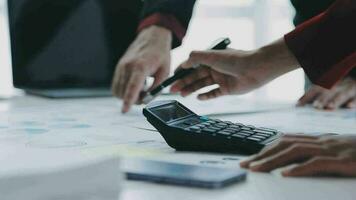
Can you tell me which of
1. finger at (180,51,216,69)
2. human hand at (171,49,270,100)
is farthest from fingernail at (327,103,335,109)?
finger at (180,51,216,69)

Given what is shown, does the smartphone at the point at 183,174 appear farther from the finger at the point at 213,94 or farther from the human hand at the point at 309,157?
the finger at the point at 213,94

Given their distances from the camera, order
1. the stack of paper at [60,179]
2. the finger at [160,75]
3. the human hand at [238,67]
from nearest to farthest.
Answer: the stack of paper at [60,179]
the human hand at [238,67]
the finger at [160,75]

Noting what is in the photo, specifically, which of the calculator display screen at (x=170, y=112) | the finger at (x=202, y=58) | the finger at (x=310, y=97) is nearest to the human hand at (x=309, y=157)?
A: the calculator display screen at (x=170, y=112)

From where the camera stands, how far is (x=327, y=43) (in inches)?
36.1

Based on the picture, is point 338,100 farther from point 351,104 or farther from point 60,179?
point 60,179

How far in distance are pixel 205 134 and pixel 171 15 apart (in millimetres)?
808

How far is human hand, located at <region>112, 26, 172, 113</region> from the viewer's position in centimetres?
133

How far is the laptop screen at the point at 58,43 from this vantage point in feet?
5.31

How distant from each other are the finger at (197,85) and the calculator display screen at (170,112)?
0.40 meters

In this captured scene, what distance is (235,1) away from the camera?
3213 mm

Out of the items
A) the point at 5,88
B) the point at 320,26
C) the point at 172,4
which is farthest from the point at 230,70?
the point at 5,88

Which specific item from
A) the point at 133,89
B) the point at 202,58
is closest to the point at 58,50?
the point at 133,89

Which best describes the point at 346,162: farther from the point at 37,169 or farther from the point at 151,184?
the point at 37,169

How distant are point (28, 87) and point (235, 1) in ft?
5.92
